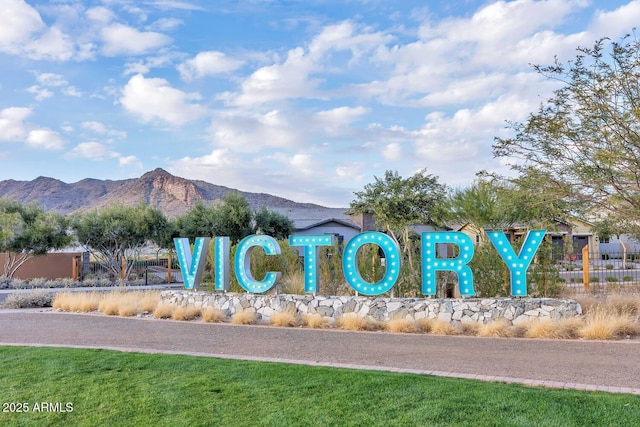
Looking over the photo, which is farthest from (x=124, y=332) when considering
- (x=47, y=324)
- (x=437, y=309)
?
(x=437, y=309)

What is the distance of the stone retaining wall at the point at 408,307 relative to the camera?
41.9 ft

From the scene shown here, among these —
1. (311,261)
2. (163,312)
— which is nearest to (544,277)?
(311,261)

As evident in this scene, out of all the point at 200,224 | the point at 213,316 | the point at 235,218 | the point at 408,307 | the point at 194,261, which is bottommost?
the point at 213,316

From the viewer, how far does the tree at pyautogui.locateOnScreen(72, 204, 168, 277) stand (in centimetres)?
3250

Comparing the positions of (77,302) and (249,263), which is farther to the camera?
(77,302)

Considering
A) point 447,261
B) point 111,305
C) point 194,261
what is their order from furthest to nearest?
point 194,261
point 111,305
point 447,261

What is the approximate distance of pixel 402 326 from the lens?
12.5 metres

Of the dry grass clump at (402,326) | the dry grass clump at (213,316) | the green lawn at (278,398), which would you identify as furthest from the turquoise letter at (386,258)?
the green lawn at (278,398)

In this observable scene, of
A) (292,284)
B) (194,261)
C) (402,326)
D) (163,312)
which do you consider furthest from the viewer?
(194,261)

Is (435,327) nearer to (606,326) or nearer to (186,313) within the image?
(606,326)

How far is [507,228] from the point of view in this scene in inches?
1612

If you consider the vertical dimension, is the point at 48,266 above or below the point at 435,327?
above

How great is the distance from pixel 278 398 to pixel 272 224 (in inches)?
1287

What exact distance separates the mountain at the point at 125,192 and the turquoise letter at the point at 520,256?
11160 cm
